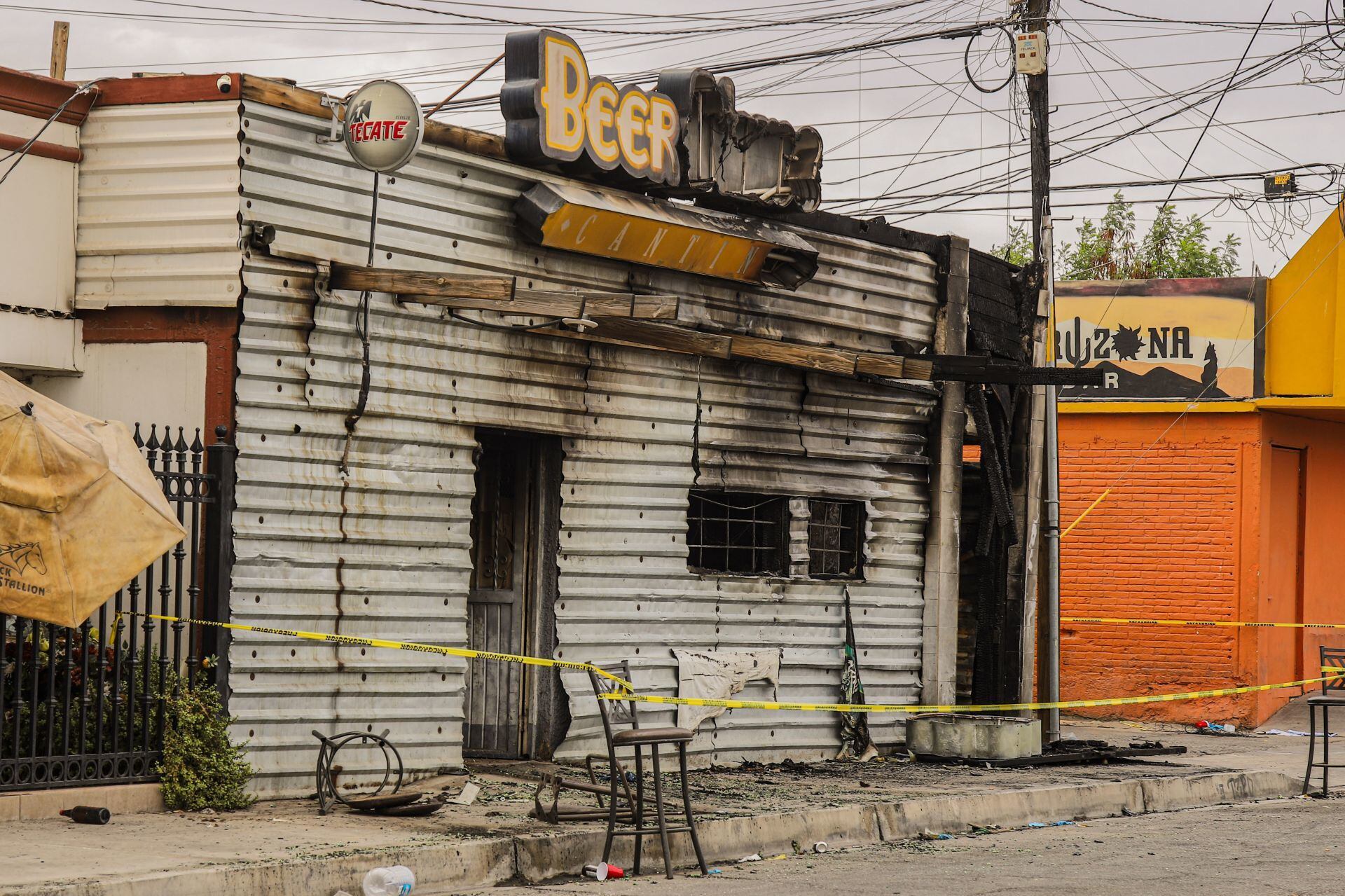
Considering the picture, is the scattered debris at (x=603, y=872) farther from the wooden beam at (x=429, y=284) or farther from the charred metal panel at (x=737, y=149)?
the charred metal panel at (x=737, y=149)

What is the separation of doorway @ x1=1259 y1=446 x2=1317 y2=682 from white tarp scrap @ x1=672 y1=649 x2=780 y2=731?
8794 millimetres

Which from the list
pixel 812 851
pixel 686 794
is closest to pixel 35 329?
pixel 686 794

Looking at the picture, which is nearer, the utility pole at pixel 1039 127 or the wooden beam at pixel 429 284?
the wooden beam at pixel 429 284

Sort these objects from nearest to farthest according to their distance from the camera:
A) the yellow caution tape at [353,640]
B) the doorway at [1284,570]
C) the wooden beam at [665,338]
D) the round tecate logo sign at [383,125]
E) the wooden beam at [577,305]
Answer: the yellow caution tape at [353,640], the round tecate logo sign at [383,125], the wooden beam at [577,305], the wooden beam at [665,338], the doorway at [1284,570]

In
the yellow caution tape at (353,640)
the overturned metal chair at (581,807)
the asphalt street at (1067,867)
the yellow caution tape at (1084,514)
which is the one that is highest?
the yellow caution tape at (1084,514)

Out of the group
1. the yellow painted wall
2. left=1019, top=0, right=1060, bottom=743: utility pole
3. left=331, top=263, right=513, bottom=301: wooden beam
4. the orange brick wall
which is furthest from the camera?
the orange brick wall

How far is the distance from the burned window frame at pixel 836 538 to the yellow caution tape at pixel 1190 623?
637 cm

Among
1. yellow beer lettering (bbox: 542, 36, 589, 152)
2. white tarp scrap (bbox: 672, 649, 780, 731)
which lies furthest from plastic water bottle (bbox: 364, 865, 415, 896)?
yellow beer lettering (bbox: 542, 36, 589, 152)

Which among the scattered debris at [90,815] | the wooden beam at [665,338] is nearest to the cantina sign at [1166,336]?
the wooden beam at [665,338]

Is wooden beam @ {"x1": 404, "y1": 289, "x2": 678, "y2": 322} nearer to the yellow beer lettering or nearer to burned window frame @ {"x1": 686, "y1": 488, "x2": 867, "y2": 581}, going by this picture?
the yellow beer lettering

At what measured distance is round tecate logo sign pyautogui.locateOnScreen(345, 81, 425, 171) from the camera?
10.0m

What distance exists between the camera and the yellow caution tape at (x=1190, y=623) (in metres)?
19.1

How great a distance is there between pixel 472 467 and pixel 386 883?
13.0ft

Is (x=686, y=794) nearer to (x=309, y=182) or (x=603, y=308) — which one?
(x=603, y=308)
